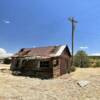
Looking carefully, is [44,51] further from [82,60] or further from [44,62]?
[82,60]

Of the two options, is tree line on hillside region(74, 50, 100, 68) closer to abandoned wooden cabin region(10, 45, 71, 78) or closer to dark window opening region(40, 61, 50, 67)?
abandoned wooden cabin region(10, 45, 71, 78)

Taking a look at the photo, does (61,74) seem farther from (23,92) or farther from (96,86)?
(23,92)

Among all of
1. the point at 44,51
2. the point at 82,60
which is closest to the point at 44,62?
the point at 44,51

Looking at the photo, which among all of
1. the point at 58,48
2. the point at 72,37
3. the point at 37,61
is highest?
the point at 72,37

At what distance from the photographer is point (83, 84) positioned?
64.7 ft

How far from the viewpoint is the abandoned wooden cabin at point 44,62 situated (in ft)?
92.0

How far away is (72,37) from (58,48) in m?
3.64

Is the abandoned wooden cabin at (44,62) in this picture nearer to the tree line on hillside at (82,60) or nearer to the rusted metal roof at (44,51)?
the rusted metal roof at (44,51)

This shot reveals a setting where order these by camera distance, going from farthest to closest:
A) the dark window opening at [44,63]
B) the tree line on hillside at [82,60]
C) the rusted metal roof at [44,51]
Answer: the tree line on hillside at [82,60]
the rusted metal roof at [44,51]
the dark window opening at [44,63]

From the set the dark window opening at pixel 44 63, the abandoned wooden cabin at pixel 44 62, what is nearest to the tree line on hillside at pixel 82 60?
the abandoned wooden cabin at pixel 44 62

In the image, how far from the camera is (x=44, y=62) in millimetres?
28641

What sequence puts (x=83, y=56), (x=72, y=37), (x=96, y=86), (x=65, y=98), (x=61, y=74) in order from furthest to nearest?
(x=83, y=56) < (x=72, y=37) < (x=61, y=74) < (x=96, y=86) < (x=65, y=98)

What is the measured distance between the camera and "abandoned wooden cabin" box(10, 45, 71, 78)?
92.0 ft

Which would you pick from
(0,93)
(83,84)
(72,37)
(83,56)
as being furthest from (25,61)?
(83,56)
